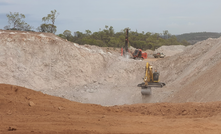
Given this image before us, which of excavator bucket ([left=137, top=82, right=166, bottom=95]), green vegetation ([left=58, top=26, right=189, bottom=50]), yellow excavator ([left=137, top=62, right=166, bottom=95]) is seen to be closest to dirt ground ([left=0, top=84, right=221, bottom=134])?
excavator bucket ([left=137, top=82, right=166, bottom=95])

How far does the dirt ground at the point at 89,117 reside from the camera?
6297 millimetres

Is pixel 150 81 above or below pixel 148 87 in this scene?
above

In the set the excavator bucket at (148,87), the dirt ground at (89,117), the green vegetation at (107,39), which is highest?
the green vegetation at (107,39)

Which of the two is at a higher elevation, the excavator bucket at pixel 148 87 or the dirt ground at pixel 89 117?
the dirt ground at pixel 89 117

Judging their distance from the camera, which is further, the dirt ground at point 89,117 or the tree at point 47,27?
the tree at point 47,27

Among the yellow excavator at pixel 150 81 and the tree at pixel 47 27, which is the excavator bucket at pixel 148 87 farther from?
the tree at pixel 47 27

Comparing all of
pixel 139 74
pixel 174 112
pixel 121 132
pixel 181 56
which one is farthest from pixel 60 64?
pixel 121 132

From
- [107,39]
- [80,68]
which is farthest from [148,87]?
[107,39]

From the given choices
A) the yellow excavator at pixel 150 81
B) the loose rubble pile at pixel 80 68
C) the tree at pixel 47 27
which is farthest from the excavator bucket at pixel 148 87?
the tree at pixel 47 27

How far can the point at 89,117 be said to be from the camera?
24.8ft

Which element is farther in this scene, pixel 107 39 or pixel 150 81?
pixel 107 39

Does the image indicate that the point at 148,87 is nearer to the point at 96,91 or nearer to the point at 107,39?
the point at 96,91

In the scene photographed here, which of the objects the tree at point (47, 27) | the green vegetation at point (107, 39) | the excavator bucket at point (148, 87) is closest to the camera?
the excavator bucket at point (148, 87)

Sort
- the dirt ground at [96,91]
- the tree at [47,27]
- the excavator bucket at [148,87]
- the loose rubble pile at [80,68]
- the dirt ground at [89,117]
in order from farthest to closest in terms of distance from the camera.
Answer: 1. the tree at [47,27]
2. the loose rubble pile at [80,68]
3. the excavator bucket at [148,87]
4. the dirt ground at [96,91]
5. the dirt ground at [89,117]
